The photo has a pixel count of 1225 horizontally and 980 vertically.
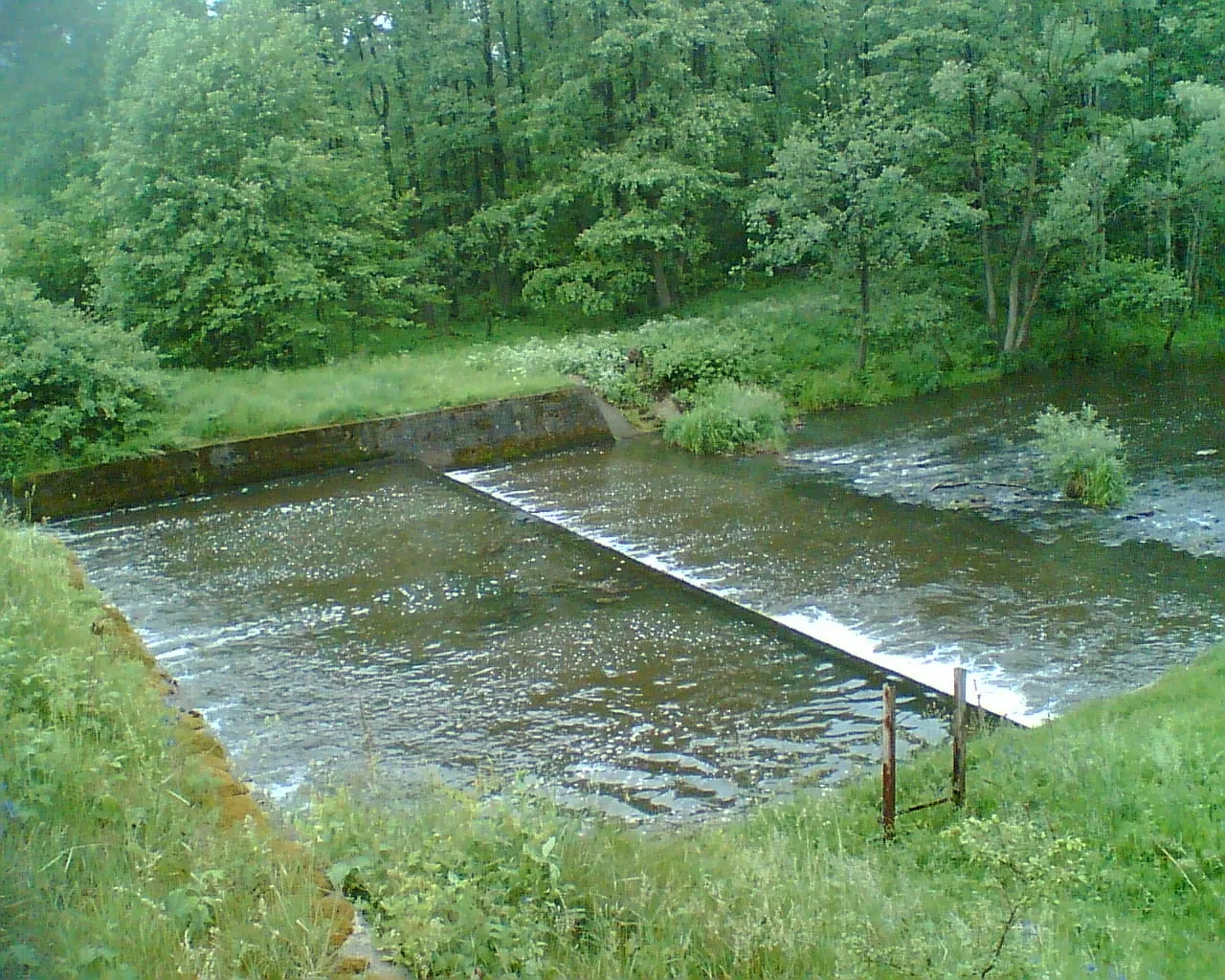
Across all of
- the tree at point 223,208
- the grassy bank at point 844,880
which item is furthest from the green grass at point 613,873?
the tree at point 223,208

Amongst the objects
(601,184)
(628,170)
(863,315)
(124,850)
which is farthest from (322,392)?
(124,850)

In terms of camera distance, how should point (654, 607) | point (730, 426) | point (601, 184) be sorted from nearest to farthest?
point (654, 607), point (730, 426), point (601, 184)

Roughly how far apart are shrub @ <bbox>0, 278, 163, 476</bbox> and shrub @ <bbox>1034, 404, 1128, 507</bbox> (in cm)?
1236

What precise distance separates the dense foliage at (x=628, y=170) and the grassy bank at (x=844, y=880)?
42.8 feet

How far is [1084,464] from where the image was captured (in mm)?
12711

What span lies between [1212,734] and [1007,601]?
12.0 ft

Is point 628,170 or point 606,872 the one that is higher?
point 628,170

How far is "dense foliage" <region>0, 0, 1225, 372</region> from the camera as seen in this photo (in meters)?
20.5

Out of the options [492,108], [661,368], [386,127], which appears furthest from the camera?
[386,127]

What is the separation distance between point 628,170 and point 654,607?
17.3m

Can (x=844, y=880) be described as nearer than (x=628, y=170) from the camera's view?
Yes

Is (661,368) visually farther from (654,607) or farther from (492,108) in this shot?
(492,108)

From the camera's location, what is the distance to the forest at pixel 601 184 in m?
20.2

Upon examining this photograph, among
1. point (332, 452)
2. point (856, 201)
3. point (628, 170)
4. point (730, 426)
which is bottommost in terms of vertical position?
point (730, 426)
